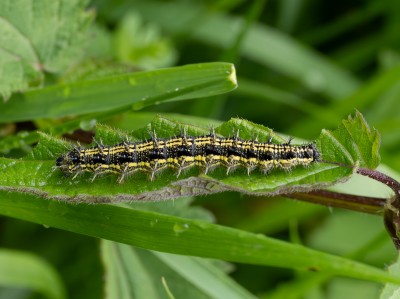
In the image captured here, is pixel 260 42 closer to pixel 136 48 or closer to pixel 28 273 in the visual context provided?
pixel 136 48

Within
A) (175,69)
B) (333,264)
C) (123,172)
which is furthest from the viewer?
(175,69)

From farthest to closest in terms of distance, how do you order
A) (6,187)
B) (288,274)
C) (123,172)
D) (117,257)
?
(288,274), (117,257), (123,172), (6,187)

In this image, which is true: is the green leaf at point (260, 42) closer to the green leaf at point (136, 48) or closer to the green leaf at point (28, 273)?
the green leaf at point (136, 48)

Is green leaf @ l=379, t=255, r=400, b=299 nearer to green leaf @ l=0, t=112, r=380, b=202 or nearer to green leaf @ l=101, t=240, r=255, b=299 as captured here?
green leaf @ l=0, t=112, r=380, b=202

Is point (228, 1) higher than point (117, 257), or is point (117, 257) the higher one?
point (228, 1)

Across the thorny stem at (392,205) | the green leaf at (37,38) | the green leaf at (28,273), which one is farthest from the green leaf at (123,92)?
the green leaf at (28,273)

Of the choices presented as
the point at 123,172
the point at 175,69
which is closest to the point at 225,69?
the point at 175,69

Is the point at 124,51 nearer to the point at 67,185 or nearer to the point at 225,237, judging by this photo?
the point at 67,185

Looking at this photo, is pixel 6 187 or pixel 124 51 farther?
pixel 124 51
